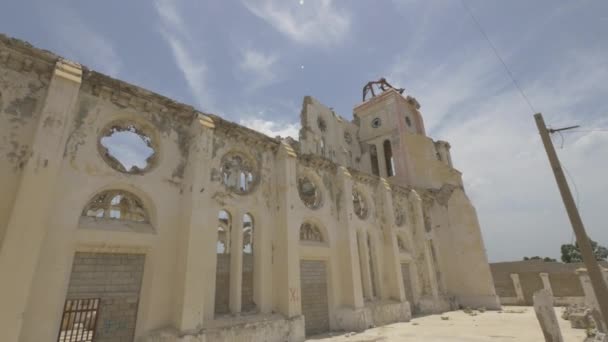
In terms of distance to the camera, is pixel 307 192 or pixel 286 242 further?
pixel 307 192

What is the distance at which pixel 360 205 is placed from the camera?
17.5m

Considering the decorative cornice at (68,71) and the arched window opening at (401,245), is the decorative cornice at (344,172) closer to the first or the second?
the arched window opening at (401,245)

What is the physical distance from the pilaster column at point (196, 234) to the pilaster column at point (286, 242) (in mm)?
2717

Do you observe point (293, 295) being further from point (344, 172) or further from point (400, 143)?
point (400, 143)

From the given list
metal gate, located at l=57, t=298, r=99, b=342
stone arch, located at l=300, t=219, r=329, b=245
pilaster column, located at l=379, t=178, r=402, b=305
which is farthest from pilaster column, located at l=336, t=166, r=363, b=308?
metal gate, located at l=57, t=298, r=99, b=342

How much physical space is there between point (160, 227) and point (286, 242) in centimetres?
450

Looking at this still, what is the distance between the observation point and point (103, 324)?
7.97 meters

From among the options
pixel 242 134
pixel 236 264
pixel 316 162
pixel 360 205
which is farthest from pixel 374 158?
pixel 236 264

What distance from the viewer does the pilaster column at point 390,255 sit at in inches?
624

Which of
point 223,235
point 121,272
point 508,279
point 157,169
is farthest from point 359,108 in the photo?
point 121,272

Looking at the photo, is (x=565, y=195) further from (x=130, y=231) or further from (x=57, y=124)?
(x=57, y=124)

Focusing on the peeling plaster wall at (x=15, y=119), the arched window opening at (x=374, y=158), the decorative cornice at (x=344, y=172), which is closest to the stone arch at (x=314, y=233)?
the decorative cornice at (x=344, y=172)

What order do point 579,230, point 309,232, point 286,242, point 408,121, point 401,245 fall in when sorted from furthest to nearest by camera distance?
point 408,121, point 401,245, point 309,232, point 286,242, point 579,230

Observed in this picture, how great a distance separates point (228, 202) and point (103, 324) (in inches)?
189
